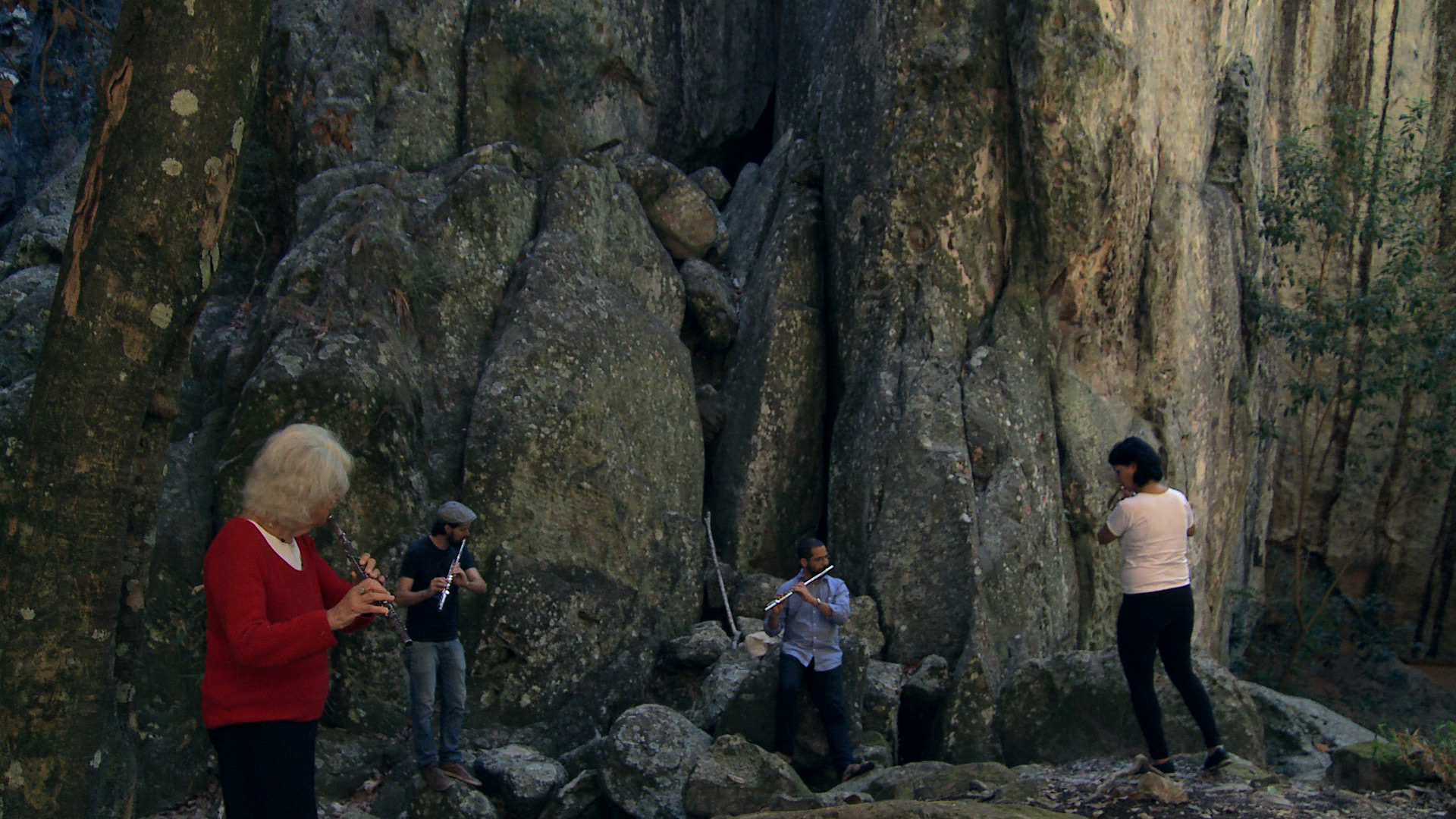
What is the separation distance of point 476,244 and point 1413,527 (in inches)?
516

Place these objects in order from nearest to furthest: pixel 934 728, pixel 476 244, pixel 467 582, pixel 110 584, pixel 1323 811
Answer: pixel 110 584, pixel 1323 811, pixel 467 582, pixel 934 728, pixel 476 244

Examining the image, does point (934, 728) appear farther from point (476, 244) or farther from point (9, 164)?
point (9, 164)

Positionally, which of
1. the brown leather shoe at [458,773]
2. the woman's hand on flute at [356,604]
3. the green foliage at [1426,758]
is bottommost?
the brown leather shoe at [458,773]

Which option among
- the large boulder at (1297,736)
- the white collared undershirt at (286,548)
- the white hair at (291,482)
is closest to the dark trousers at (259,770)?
the white collared undershirt at (286,548)

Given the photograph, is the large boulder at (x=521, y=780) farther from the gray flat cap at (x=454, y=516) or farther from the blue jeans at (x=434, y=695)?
the gray flat cap at (x=454, y=516)

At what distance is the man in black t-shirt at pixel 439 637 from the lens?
255 inches

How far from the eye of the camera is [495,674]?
26.9ft

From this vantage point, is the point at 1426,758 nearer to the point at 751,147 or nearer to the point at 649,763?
the point at 649,763

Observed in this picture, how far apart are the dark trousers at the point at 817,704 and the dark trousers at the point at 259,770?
155 inches

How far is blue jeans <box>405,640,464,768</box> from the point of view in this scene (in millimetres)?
6488

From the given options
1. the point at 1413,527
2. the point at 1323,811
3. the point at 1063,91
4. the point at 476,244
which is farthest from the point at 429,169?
the point at 1413,527

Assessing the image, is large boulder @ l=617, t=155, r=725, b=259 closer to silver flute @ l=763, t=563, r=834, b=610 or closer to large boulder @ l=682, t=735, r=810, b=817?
silver flute @ l=763, t=563, r=834, b=610

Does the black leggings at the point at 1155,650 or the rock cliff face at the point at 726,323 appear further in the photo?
the rock cliff face at the point at 726,323

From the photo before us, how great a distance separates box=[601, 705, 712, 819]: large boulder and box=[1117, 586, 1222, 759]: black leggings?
238 cm
